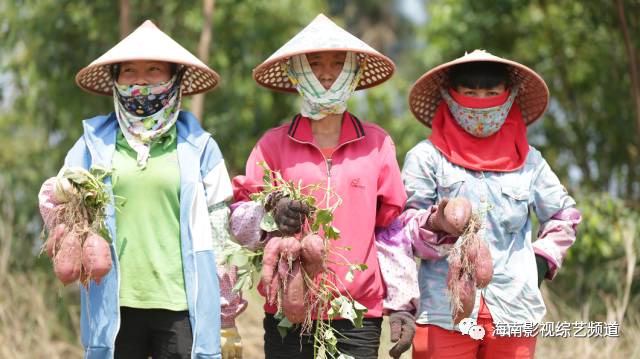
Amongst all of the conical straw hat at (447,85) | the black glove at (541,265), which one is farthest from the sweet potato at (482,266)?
the conical straw hat at (447,85)

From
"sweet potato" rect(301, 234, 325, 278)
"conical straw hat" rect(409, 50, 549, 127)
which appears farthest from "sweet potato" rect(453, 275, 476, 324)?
"conical straw hat" rect(409, 50, 549, 127)

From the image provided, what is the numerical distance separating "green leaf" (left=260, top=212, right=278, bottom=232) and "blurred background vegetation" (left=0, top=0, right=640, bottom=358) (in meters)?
3.41

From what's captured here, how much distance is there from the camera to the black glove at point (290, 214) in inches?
132

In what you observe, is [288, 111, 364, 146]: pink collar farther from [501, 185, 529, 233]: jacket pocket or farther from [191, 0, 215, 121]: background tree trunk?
[191, 0, 215, 121]: background tree trunk

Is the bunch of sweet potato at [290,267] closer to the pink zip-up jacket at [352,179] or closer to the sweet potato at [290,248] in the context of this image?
the sweet potato at [290,248]

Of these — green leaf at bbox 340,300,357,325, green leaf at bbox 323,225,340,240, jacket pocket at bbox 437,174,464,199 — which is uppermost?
jacket pocket at bbox 437,174,464,199

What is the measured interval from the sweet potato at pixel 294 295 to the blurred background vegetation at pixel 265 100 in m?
3.45

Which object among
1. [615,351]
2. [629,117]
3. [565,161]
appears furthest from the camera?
[565,161]

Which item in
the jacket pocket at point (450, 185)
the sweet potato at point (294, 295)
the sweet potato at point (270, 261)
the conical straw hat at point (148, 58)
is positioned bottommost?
the sweet potato at point (294, 295)

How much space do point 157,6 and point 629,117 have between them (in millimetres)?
4402

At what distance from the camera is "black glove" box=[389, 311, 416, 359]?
356 centimetres

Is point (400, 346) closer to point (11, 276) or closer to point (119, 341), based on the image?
point (119, 341)

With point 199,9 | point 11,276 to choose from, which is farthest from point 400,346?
point 199,9

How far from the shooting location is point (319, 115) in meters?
3.71
